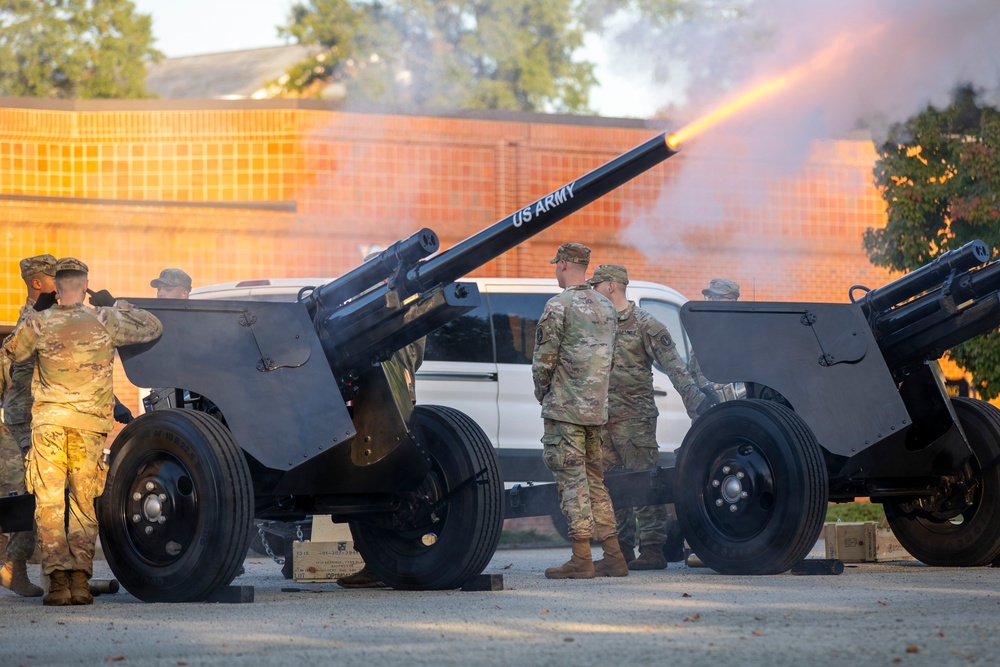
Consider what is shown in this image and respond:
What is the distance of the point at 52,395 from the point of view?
26.7 feet

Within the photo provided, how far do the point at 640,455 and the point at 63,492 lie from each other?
159 inches

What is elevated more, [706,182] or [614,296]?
[706,182]

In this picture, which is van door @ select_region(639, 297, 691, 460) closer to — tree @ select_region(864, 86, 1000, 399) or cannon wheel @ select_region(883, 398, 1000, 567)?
cannon wheel @ select_region(883, 398, 1000, 567)

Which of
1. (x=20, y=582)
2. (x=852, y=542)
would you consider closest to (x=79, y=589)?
(x=20, y=582)

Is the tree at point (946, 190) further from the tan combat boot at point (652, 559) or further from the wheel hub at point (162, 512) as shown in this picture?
the wheel hub at point (162, 512)

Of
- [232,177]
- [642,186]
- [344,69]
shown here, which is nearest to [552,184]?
[642,186]

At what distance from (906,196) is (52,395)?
10089 mm

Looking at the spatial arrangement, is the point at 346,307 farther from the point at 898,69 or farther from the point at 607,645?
the point at 898,69

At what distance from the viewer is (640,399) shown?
10.5 meters

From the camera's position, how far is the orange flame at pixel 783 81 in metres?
9.63

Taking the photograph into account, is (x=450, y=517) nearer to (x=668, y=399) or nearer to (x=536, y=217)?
(x=536, y=217)

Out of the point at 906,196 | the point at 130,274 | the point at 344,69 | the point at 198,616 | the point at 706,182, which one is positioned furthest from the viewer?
the point at 344,69

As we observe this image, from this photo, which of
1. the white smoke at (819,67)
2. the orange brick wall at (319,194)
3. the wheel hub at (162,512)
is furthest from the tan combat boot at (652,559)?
the orange brick wall at (319,194)

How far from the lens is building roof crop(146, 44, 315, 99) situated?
51.0 metres
